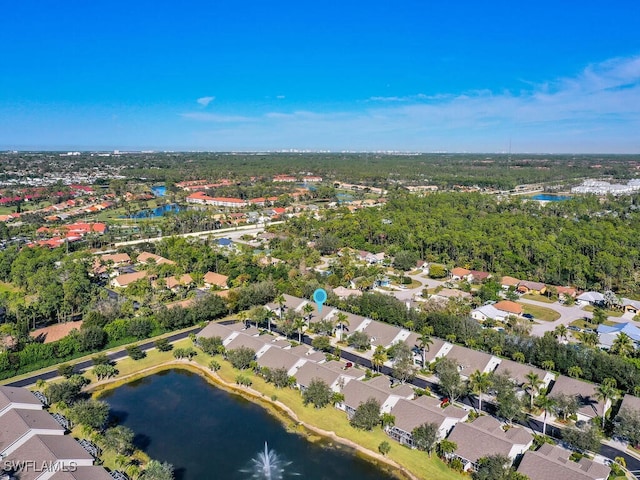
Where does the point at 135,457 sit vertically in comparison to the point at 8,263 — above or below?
below

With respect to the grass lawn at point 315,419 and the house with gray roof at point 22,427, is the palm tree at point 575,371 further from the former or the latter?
the house with gray roof at point 22,427

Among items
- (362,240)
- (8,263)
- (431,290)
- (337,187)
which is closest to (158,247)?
(8,263)

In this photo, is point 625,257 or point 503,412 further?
point 625,257

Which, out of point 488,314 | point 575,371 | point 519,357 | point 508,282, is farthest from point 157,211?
point 575,371

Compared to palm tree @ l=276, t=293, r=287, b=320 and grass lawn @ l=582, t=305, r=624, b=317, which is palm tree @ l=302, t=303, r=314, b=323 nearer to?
palm tree @ l=276, t=293, r=287, b=320

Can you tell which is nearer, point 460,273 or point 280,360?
point 280,360

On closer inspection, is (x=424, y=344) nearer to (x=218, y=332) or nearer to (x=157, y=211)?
(x=218, y=332)

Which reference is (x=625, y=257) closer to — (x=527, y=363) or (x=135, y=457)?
(x=527, y=363)
